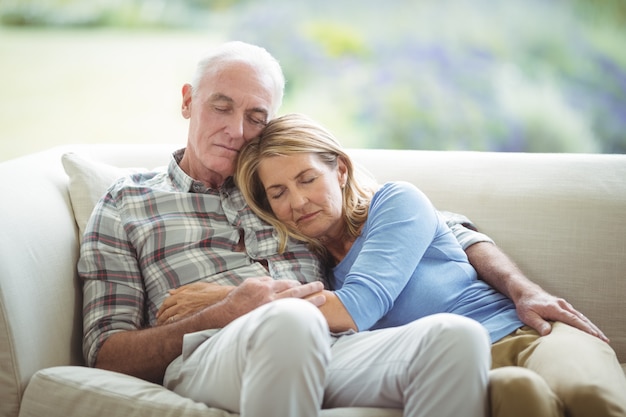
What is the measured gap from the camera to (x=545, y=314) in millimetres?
1632

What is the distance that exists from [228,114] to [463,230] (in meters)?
0.71

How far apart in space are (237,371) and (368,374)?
27 centimetres

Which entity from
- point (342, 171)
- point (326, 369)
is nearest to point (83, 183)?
point (342, 171)

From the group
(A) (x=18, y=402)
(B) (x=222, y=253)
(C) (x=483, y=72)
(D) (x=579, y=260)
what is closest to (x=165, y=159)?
(B) (x=222, y=253)

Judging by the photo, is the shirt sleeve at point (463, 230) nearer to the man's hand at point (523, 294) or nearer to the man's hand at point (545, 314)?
the man's hand at point (523, 294)

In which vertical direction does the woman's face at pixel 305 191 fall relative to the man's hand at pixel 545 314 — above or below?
above

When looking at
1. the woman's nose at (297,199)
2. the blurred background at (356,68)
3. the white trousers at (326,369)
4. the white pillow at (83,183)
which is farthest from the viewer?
the blurred background at (356,68)

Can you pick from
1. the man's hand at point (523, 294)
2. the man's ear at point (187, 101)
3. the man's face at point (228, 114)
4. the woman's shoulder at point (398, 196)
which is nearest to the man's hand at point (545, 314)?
the man's hand at point (523, 294)

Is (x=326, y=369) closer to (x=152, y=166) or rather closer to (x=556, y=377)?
(x=556, y=377)

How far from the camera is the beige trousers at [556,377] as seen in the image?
1.21m

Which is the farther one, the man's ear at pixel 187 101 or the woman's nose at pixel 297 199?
the man's ear at pixel 187 101

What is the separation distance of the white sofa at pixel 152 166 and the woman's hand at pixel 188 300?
19cm

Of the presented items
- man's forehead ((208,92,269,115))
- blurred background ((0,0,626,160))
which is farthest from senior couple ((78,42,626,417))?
blurred background ((0,0,626,160))

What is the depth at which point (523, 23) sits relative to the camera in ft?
9.54
